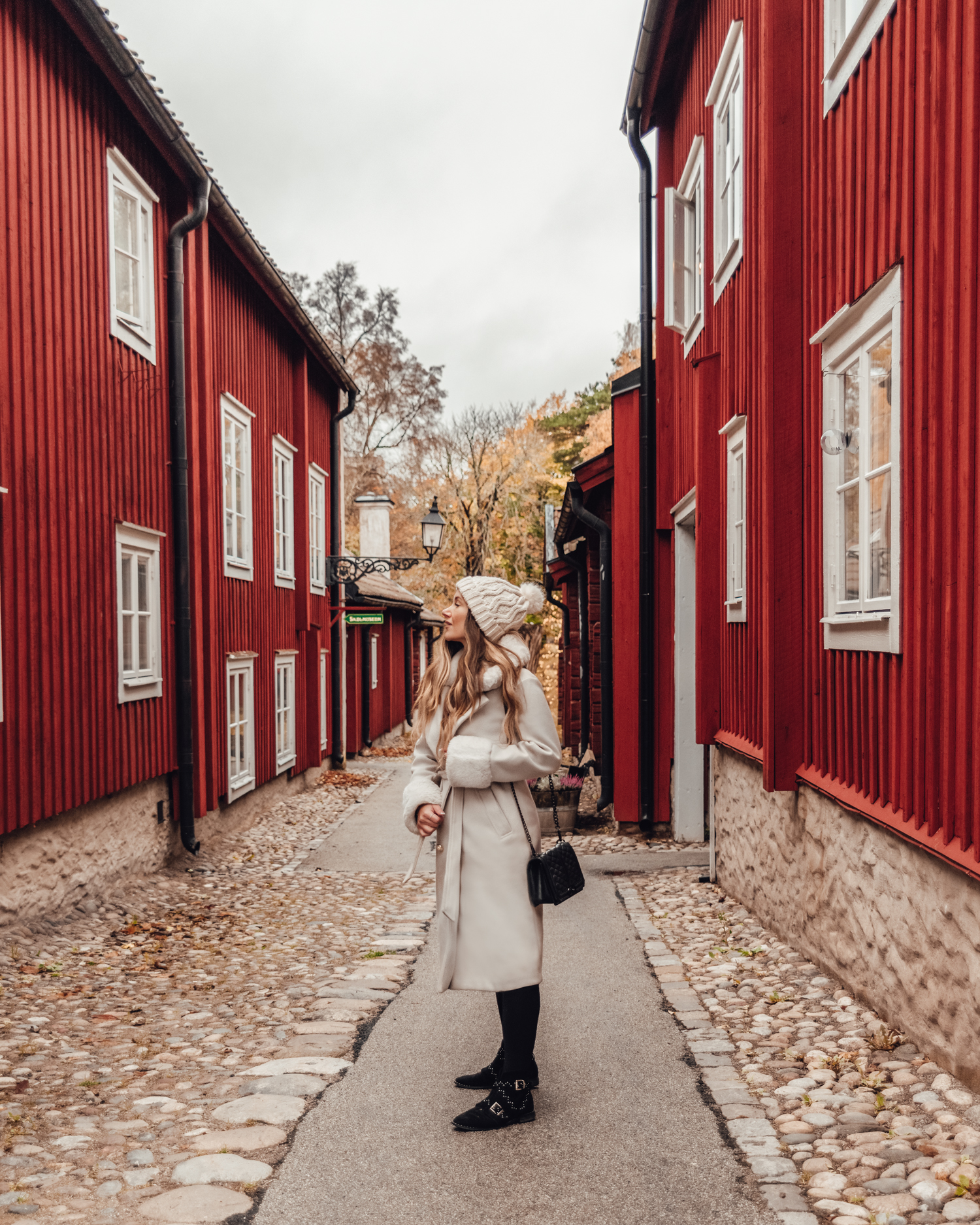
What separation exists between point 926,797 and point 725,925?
9.12 feet

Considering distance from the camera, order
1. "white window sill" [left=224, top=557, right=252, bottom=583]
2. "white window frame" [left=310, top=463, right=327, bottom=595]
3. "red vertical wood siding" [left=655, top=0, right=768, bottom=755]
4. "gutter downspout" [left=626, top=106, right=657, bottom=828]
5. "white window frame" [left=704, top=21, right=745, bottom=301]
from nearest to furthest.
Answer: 1. "red vertical wood siding" [left=655, top=0, right=768, bottom=755]
2. "white window frame" [left=704, top=21, right=745, bottom=301]
3. "gutter downspout" [left=626, top=106, right=657, bottom=828]
4. "white window sill" [left=224, top=557, right=252, bottom=583]
5. "white window frame" [left=310, top=463, right=327, bottom=595]

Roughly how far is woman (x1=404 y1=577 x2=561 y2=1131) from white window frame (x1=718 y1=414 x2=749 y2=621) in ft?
11.6

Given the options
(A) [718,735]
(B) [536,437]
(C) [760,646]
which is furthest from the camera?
(B) [536,437]

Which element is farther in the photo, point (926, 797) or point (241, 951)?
point (241, 951)

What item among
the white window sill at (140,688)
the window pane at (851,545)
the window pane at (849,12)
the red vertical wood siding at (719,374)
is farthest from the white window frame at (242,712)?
the window pane at (849,12)

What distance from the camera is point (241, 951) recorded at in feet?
21.2

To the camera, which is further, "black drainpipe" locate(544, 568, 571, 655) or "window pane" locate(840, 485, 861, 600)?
"black drainpipe" locate(544, 568, 571, 655)

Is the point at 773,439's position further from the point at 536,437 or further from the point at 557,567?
the point at 536,437

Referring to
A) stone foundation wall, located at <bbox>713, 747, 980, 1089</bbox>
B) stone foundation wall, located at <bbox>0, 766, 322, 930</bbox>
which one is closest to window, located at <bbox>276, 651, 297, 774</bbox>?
stone foundation wall, located at <bbox>0, 766, 322, 930</bbox>

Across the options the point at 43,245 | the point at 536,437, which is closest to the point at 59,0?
the point at 43,245

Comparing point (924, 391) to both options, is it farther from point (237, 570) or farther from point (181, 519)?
point (237, 570)

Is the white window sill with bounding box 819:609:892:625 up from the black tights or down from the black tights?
up

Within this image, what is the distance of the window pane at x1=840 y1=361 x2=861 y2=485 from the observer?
5.07m

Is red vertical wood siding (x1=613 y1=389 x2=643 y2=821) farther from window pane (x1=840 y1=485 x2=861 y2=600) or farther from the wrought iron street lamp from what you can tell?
the wrought iron street lamp
